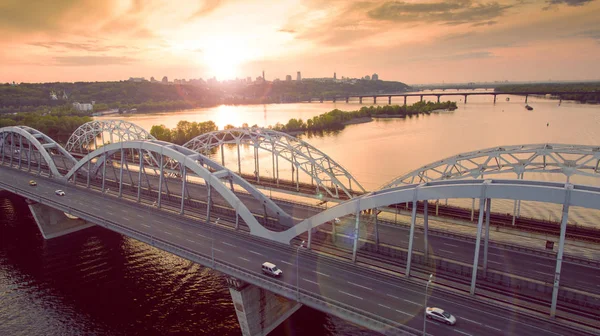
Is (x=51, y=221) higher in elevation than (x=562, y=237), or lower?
lower

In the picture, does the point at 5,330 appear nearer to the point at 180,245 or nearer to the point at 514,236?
the point at 180,245

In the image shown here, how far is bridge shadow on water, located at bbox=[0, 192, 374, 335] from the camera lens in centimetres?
3491

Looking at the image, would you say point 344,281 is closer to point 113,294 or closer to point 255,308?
point 255,308

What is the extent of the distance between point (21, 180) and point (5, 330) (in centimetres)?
4326

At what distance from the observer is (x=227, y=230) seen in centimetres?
4222

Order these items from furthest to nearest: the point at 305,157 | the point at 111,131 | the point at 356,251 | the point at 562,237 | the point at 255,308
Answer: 1. the point at 111,131
2. the point at 305,157
3. the point at 356,251
4. the point at 255,308
5. the point at 562,237

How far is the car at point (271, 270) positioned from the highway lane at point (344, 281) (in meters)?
0.73

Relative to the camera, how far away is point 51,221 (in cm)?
5525

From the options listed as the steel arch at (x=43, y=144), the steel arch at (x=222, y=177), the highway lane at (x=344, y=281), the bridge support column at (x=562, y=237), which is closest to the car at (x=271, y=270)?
the highway lane at (x=344, y=281)

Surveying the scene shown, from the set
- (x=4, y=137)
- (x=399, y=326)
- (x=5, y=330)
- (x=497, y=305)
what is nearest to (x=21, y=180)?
(x=4, y=137)

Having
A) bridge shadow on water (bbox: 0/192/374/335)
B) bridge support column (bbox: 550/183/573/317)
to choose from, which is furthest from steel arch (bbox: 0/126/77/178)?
bridge support column (bbox: 550/183/573/317)

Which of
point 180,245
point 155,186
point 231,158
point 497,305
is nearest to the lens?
point 497,305

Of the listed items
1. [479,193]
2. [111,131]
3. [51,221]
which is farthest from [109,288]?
[111,131]

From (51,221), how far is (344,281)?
48.3 m
